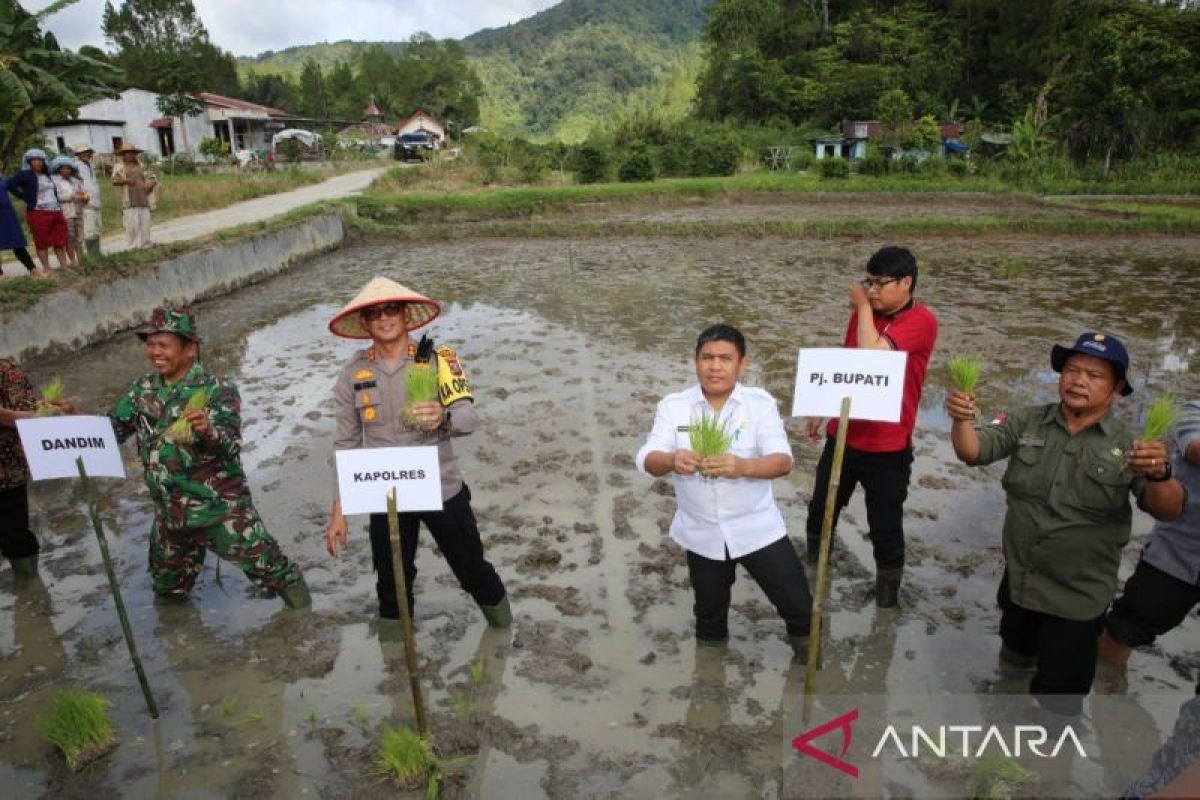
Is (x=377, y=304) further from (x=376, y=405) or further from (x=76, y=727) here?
(x=76, y=727)

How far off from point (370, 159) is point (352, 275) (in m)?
29.5

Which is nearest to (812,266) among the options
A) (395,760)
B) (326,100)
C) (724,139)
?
(395,760)

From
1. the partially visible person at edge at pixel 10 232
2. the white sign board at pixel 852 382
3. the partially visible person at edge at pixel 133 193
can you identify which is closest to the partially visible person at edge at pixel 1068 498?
the white sign board at pixel 852 382

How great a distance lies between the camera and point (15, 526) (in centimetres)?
413

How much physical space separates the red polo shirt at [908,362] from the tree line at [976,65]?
27527 mm

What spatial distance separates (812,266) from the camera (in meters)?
13.9

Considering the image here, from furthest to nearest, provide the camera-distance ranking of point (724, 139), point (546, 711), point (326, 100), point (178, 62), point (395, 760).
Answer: point (326, 100), point (178, 62), point (724, 139), point (546, 711), point (395, 760)

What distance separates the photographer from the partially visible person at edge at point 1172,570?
271cm

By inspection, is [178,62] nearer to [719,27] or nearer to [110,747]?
[719,27]

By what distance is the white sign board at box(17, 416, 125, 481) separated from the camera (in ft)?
9.98

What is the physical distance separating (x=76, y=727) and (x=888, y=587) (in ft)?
11.7

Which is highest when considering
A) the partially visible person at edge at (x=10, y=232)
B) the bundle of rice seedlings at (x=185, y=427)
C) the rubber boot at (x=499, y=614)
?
the partially visible person at edge at (x=10, y=232)

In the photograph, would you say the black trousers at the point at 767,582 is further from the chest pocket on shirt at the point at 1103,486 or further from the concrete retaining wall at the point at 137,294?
the concrete retaining wall at the point at 137,294

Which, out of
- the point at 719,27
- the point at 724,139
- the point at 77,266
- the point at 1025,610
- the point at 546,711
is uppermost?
the point at 719,27
